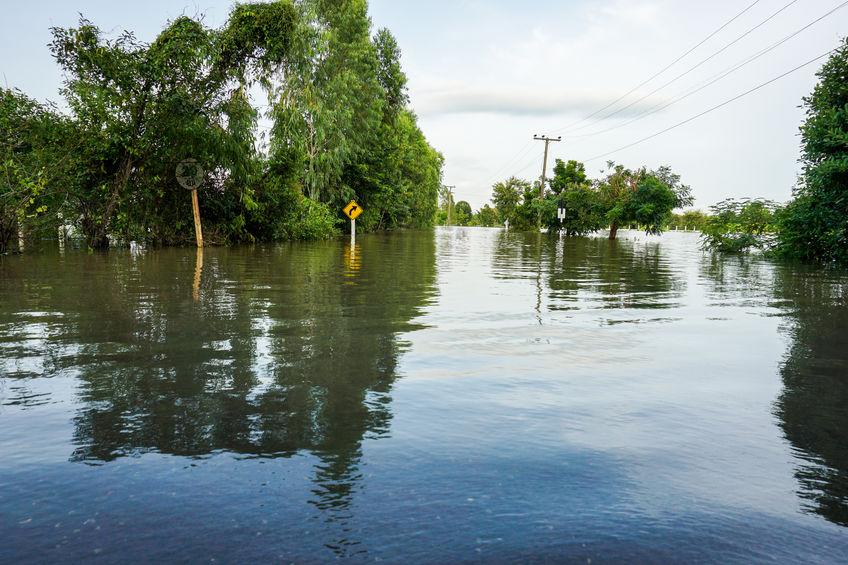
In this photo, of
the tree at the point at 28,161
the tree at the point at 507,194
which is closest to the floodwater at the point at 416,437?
the tree at the point at 28,161

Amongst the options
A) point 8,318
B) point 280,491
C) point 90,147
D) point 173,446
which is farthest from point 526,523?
point 90,147

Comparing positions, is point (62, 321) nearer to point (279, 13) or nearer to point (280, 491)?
point (280, 491)

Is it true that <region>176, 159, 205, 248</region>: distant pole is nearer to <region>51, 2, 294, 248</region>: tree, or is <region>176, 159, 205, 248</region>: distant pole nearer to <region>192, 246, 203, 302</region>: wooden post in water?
<region>51, 2, 294, 248</region>: tree

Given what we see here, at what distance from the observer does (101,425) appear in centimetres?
387

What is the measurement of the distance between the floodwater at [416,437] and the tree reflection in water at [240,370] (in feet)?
0.10

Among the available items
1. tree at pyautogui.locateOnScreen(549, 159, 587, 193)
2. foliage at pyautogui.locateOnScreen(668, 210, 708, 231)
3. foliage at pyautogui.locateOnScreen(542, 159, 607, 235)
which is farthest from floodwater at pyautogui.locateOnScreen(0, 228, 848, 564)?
foliage at pyautogui.locateOnScreen(668, 210, 708, 231)

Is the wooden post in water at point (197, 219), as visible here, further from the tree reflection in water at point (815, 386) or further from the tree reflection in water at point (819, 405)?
the tree reflection in water at point (819, 405)

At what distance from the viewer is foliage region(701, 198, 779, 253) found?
27469 mm

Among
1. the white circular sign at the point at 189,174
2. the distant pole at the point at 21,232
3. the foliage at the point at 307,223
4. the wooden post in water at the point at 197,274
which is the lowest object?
the wooden post in water at the point at 197,274

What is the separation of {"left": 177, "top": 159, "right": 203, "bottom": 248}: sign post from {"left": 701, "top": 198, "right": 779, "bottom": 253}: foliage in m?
23.5

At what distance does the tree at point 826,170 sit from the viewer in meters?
19.8

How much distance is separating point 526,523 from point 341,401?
209 cm

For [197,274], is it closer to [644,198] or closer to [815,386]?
[815,386]

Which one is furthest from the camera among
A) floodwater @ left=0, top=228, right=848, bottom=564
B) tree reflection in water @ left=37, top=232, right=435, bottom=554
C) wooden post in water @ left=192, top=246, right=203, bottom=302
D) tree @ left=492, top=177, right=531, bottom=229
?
tree @ left=492, top=177, right=531, bottom=229
